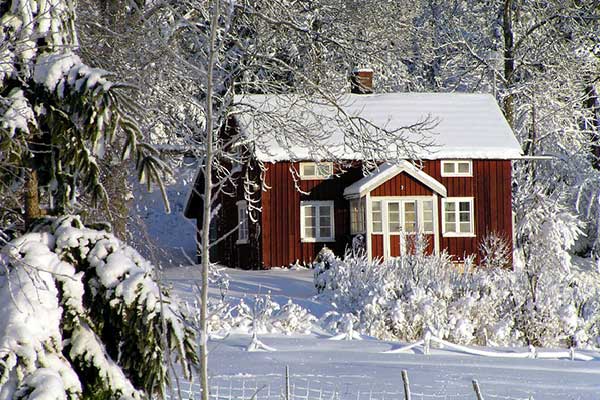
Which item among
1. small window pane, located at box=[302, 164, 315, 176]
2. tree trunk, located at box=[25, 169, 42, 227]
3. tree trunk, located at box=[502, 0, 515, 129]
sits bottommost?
tree trunk, located at box=[25, 169, 42, 227]

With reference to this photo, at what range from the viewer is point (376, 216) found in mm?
25500

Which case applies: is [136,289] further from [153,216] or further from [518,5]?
[153,216]

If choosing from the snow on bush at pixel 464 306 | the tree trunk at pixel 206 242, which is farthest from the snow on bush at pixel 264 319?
the tree trunk at pixel 206 242

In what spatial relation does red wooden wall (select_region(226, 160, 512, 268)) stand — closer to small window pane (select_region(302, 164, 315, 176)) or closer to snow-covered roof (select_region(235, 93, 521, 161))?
small window pane (select_region(302, 164, 315, 176))

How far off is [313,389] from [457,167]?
18.0m

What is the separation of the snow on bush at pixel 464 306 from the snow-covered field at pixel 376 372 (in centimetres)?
99

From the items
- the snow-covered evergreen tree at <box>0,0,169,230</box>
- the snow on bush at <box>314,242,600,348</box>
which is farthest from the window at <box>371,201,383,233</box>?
the snow-covered evergreen tree at <box>0,0,169,230</box>

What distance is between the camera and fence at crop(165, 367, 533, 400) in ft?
29.9

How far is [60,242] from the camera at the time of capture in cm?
505

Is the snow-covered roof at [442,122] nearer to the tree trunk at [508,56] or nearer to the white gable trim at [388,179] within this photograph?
the white gable trim at [388,179]

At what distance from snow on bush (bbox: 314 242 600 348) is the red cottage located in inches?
308

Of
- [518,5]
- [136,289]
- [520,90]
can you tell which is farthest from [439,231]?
[136,289]

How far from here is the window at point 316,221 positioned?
85.5 feet

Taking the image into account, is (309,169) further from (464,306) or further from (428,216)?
(464,306)
